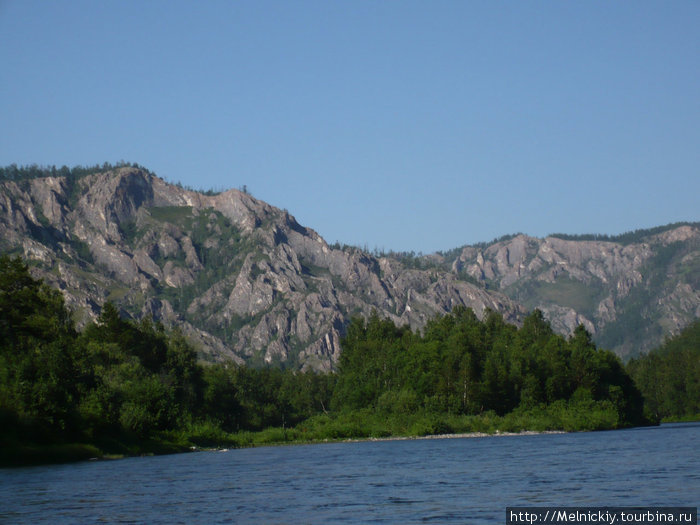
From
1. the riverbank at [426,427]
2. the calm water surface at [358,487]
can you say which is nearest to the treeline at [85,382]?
the riverbank at [426,427]

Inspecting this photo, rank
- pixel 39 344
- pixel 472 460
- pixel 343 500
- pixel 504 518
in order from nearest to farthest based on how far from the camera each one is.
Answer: pixel 504 518
pixel 343 500
pixel 472 460
pixel 39 344

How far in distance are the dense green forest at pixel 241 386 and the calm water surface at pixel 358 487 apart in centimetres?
891

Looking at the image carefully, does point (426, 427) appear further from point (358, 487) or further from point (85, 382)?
point (358, 487)

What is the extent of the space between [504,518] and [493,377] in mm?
100309

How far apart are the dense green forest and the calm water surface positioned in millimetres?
8906

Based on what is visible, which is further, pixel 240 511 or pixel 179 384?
pixel 179 384

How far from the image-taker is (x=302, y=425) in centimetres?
13900

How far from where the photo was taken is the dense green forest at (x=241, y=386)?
80.3 m

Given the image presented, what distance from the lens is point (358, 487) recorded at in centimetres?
4981

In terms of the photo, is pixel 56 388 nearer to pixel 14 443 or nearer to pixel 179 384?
pixel 14 443

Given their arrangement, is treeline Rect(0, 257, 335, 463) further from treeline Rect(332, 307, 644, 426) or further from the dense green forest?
treeline Rect(332, 307, 644, 426)

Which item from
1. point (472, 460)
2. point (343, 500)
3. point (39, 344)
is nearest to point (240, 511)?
point (343, 500)

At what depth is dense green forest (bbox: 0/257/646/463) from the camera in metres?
80.3

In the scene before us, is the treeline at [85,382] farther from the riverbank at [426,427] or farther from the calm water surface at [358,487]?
the calm water surface at [358,487]
